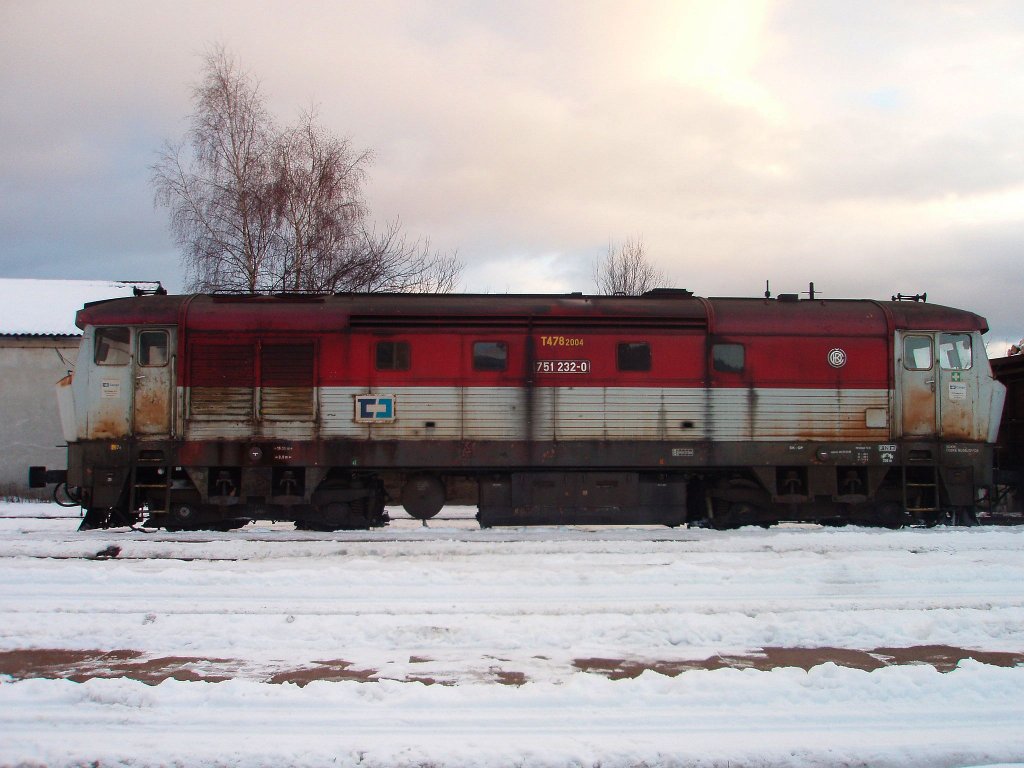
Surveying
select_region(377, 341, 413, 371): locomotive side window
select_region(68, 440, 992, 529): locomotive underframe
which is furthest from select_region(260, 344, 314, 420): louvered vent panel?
select_region(377, 341, 413, 371): locomotive side window

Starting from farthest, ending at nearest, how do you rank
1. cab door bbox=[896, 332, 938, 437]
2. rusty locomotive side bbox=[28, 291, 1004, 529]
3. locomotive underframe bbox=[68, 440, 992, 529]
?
cab door bbox=[896, 332, 938, 437] → rusty locomotive side bbox=[28, 291, 1004, 529] → locomotive underframe bbox=[68, 440, 992, 529]

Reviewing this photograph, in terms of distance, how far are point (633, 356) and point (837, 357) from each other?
140 inches

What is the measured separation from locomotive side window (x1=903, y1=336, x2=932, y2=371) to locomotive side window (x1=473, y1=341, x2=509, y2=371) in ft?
22.8

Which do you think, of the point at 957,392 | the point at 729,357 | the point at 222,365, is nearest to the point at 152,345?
the point at 222,365

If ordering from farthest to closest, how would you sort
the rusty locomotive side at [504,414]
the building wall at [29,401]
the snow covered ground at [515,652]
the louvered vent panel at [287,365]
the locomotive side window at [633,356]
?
1. the building wall at [29,401]
2. the locomotive side window at [633,356]
3. the louvered vent panel at [287,365]
4. the rusty locomotive side at [504,414]
5. the snow covered ground at [515,652]

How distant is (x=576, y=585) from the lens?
880 centimetres

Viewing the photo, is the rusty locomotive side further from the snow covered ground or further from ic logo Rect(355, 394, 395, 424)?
the snow covered ground

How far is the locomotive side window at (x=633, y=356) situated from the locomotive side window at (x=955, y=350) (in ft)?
17.1

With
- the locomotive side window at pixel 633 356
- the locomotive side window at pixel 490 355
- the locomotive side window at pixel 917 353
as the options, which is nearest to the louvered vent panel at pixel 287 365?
the locomotive side window at pixel 490 355

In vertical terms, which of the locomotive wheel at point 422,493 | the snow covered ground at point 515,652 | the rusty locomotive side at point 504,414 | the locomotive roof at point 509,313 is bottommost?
the snow covered ground at point 515,652

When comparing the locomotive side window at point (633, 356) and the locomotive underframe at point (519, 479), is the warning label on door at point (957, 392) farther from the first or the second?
the locomotive side window at point (633, 356)

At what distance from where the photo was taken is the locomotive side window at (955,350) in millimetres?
13469

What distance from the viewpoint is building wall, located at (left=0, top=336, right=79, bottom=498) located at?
22516 millimetres

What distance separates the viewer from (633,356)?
43.2 ft
